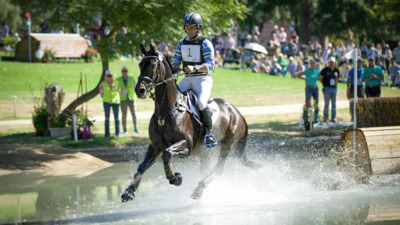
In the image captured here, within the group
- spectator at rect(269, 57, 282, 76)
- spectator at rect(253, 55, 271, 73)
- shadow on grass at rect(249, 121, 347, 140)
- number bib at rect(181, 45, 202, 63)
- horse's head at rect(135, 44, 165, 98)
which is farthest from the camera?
spectator at rect(253, 55, 271, 73)

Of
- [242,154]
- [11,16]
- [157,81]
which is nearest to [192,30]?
[157,81]

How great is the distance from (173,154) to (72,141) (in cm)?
804

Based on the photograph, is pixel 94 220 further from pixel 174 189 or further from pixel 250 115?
pixel 250 115

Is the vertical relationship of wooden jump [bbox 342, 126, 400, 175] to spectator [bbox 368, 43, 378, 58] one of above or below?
below

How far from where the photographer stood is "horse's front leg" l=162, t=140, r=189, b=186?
8.38m

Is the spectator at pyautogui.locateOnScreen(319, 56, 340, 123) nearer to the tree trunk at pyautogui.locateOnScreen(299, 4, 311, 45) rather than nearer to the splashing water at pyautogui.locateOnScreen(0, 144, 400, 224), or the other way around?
the splashing water at pyautogui.locateOnScreen(0, 144, 400, 224)

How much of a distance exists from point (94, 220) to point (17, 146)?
6.87 metres

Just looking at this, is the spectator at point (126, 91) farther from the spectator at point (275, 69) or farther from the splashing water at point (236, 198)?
the spectator at point (275, 69)

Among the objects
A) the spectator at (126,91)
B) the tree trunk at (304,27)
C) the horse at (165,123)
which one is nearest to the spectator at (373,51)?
the tree trunk at (304,27)

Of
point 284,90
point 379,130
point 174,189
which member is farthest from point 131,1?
point 284,90

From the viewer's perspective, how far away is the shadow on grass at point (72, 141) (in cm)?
1536

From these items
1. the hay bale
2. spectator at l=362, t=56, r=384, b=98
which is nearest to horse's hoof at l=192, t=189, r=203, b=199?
the hay bale

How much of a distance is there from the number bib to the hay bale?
5.32 m

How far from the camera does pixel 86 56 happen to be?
113 ft
